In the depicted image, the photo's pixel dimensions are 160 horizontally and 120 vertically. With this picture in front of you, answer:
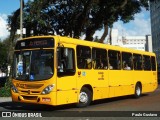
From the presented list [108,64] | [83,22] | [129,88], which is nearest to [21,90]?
[108,64]

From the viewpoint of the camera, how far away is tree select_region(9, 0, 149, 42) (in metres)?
30.2

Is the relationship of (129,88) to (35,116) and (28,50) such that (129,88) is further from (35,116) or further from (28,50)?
(35,116)

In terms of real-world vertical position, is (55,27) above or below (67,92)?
above

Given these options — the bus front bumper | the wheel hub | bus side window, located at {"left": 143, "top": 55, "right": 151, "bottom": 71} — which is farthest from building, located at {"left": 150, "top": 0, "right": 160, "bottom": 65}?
the bus front bumper

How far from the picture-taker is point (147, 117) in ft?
42.1

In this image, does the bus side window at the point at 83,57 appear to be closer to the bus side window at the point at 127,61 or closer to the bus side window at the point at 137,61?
the bus side window at the point at 127,61

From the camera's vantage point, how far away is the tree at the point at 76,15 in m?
30.2

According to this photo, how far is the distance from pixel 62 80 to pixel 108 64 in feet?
12.9

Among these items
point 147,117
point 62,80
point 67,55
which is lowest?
point 147,117

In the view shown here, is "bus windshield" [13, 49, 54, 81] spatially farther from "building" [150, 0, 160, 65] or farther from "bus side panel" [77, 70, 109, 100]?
"building" [150, 0, 160, 65]

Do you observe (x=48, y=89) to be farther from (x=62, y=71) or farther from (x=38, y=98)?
(x=62, y=71)

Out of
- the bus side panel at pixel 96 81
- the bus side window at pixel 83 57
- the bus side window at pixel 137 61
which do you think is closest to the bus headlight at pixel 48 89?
the bus side panel at pixel 96 81

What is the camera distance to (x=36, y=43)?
1611 cm

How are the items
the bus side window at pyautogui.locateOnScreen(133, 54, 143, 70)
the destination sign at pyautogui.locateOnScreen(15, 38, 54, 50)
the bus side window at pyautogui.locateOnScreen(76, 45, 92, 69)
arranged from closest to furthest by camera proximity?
the destination sign at pyautogui.locateOnScreen(15, 38, 54, 50), the bus side window at pyautogui.locateOnScreen(76, 45, 92, 69), the bus side window at pyautogui.locateOnScreen(133, 54, 143, 70)
